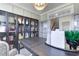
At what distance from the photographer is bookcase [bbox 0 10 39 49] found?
4.81ft

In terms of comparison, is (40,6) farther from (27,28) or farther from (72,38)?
(72,38)

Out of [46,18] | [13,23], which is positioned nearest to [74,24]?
[46,18]

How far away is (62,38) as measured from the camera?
129cm

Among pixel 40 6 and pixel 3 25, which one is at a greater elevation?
pixel 40 6

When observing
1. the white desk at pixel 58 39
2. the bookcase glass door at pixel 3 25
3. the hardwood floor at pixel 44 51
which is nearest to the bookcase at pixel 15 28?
the bookcase glass door at pixel 3 25

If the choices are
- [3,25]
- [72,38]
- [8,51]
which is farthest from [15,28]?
[72,38]

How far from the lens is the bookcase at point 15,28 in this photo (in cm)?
147

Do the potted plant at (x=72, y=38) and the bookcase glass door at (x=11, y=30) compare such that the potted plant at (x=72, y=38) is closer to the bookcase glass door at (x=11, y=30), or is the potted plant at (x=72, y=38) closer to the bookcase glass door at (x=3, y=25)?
the bookcase glass door at (x=11, y=30)

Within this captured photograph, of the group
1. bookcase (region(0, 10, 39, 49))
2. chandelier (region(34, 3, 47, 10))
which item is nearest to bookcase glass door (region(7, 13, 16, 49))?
bookcase (region(0, 10, 39, 49))

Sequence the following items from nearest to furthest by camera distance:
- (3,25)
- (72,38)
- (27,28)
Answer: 1. (72,38)
2. (3,25)
3. (27,28)

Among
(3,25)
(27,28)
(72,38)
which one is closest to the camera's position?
(72,38)

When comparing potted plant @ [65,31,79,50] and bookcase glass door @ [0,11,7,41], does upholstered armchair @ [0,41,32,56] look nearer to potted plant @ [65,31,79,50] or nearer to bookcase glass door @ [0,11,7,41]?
bookcase glass door @ [0,11,7,41]

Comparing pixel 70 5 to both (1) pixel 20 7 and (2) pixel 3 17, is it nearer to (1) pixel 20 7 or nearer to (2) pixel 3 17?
(1) pixel 20 7

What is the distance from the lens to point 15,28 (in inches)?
59.7
